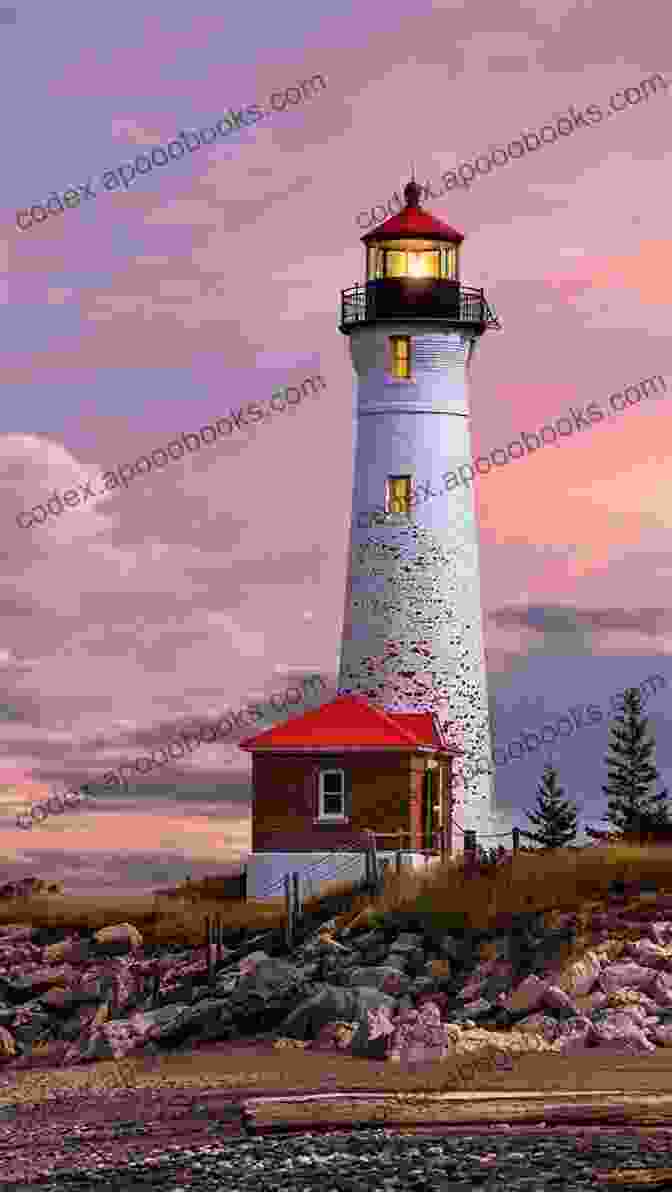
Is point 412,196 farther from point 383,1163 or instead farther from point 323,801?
point 383,1163

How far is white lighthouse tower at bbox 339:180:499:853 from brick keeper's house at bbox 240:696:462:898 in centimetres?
210

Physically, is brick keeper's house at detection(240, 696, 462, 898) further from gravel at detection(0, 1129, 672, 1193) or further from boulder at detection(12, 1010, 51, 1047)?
gravel at detection(0, 1129, 672, 1193)

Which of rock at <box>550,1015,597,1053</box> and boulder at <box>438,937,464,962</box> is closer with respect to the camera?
rock at <box>550,1015,597,1053</box>

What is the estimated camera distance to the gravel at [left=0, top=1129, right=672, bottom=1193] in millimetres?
24328

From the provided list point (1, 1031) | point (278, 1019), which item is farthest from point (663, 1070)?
point (1, 1031)

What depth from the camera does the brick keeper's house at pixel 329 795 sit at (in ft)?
152

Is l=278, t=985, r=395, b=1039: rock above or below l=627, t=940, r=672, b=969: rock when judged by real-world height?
below

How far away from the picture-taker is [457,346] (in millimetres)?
50625

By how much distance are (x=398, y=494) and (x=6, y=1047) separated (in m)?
15.7

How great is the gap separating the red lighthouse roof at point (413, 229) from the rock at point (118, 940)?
1467 cm

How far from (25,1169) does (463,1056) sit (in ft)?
17.2

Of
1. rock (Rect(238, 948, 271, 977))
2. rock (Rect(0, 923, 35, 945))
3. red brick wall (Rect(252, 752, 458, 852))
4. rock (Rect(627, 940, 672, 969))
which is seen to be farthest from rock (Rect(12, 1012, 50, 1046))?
rock (Rect(627, 940, 672, 969))

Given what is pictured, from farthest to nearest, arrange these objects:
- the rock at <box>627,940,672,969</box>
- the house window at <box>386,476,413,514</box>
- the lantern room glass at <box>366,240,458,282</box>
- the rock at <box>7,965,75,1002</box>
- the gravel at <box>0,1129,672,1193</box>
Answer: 1. the lantern room glass at <box>366,240,458,282</box>
2. the house window at <box>386,476,413,514</box>
3. the rock at <box>7,965,75,1002</box>
4. the rock at <box>627,940,672,969</box>
5. the gravel at <box>0,1129,672,1193</box>

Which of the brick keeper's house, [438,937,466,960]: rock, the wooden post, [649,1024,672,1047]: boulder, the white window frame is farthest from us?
the white window frame
